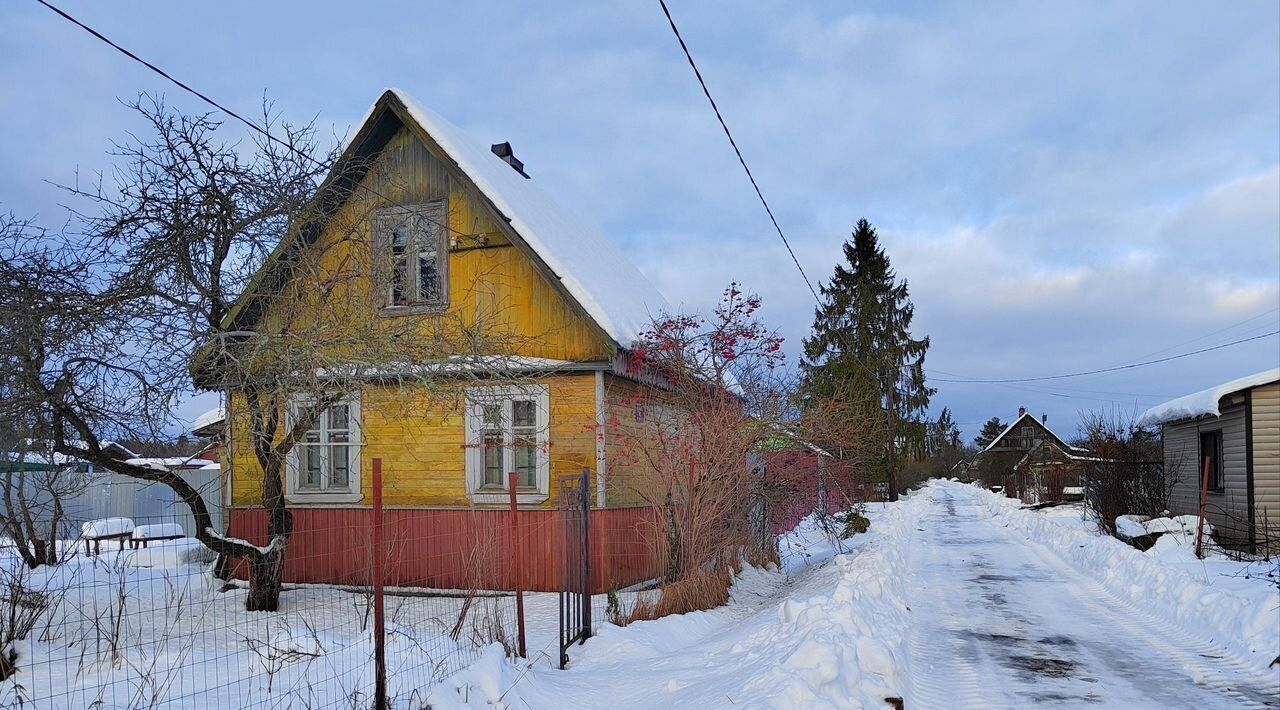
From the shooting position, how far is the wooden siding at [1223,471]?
57.8 feet

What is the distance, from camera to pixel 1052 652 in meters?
8.96

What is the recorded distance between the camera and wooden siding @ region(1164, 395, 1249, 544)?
17609mm

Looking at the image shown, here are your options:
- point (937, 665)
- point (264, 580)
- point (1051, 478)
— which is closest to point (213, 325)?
point (264, 580)

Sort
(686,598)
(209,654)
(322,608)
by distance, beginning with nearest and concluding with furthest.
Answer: (209,654) → (322,608) → (686,598)

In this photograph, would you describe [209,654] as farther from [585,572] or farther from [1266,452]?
[1266,452]

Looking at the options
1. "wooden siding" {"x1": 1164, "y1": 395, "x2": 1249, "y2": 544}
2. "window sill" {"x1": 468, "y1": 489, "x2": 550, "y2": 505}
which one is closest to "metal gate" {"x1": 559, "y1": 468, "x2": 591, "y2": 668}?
"window sill" {"x1": 468, "y1": 489, "x2": 550, "y2": 505}

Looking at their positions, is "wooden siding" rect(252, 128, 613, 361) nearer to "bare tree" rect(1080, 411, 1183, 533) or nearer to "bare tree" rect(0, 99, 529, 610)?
"bare tree" rect(0, 99, 529, 610)

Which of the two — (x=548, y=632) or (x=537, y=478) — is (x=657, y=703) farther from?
(x=537, y=478)

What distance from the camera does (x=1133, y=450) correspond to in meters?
23.8

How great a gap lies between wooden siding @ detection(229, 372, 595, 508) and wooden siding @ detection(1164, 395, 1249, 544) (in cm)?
1188

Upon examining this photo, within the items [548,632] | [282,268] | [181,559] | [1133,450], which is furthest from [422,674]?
[1133,450]

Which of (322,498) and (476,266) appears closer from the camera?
(476,266)

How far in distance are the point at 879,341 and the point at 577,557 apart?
34712 mm

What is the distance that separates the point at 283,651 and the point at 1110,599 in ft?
35.7
